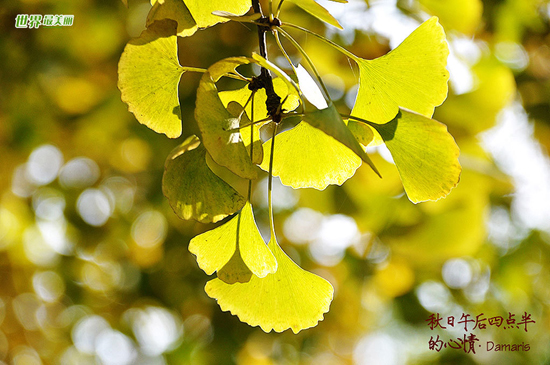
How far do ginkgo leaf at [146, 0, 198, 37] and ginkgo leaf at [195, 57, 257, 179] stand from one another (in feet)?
0.16

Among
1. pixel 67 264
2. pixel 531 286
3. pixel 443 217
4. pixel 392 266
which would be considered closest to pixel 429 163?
pixel 443 217

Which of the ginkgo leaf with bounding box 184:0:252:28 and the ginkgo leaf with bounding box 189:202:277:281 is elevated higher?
the ginkgo leaf with bounding box 184:0:252:28

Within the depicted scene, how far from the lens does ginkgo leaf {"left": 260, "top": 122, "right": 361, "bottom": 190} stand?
1.08 feet

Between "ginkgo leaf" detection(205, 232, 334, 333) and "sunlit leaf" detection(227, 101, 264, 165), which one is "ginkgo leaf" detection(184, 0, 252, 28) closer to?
"sunlit leaf" detection(227, 101, 264, 165)

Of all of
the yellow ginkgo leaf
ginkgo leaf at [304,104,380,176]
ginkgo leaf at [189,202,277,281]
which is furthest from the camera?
the yellow ginkgo leaf

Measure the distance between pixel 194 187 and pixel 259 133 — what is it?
0.06m

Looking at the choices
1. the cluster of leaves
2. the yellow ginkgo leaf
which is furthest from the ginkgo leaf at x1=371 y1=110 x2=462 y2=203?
the yellow ginkgo leaf

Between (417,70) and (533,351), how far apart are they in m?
1.64

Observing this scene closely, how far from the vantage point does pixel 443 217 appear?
1017 mm

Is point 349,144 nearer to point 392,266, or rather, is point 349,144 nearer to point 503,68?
point 503,68

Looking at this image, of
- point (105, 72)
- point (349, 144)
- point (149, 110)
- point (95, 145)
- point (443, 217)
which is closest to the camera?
point (349, 144)

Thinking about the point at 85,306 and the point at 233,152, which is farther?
the point at 85,306

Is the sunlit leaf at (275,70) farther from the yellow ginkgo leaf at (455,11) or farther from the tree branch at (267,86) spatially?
the yellow ginkgo leaf at (455,11)

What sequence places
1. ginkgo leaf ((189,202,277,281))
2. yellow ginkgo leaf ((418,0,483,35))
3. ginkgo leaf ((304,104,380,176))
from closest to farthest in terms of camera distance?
1. ginkgo leaf ((304,104,380,176))
2. ginkgo leaf ((189,202,277,281))
3. yellow ginkgo leaf ((418,0,483,35))
